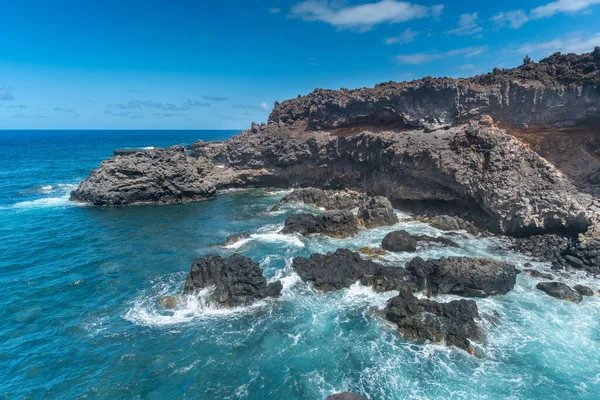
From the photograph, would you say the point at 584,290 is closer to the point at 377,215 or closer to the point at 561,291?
the point at 561,291

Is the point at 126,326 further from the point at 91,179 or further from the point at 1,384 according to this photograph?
the point at 91,179

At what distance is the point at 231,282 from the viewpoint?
79.4 feet

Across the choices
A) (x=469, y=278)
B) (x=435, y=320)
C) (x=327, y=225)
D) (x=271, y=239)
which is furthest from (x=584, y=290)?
(x=271, y=239)

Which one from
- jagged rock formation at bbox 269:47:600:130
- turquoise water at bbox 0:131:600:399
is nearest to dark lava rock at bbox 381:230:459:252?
turquoise water at bbox 0:131:600:399

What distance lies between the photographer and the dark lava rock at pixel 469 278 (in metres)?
23.9

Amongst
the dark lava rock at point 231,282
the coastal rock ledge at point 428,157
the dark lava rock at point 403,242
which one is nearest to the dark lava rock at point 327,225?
the dark lava rock at point 403,242

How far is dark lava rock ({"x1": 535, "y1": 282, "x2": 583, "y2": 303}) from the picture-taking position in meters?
23.0

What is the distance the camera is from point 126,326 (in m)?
21.3

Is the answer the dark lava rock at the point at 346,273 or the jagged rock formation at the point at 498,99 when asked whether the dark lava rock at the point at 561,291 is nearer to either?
the dark lava rock at the point at 346,273

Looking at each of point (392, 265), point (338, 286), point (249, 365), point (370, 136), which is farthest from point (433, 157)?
point (249, 365)

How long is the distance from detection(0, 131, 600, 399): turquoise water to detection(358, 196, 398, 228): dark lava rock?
5.36 meters

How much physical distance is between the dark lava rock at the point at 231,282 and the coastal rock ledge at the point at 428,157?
23.9 metres

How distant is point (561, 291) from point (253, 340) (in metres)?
21.4

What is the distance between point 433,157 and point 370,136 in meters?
11.6
